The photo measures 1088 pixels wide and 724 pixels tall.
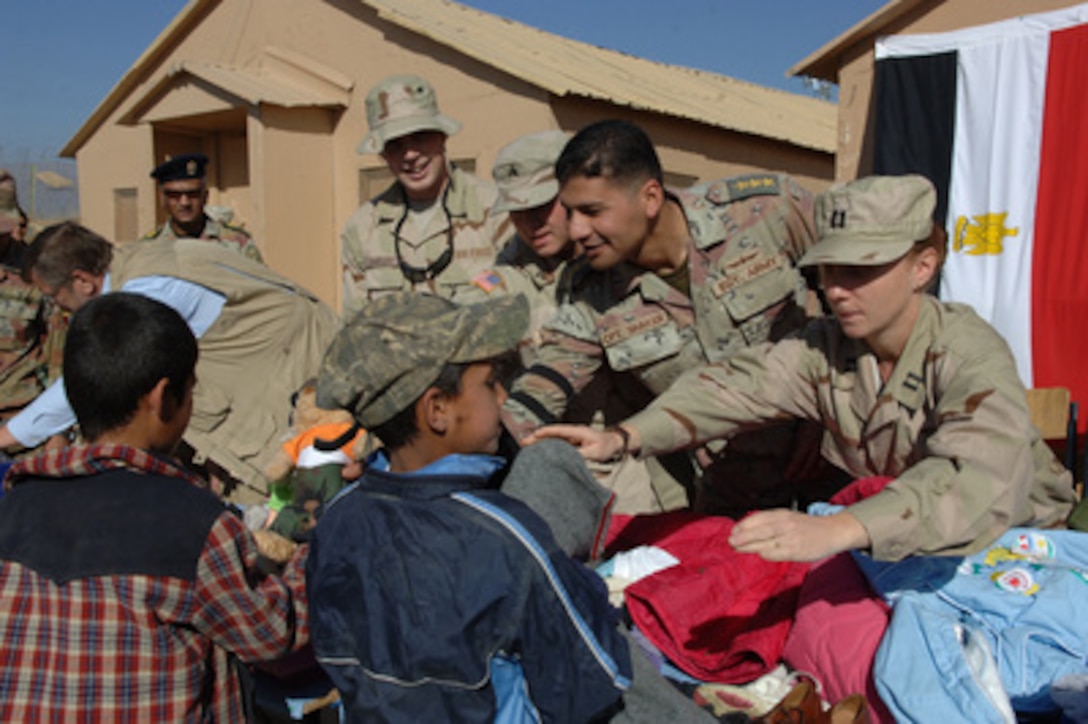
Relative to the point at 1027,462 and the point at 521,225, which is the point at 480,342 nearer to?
the point at 1027,462

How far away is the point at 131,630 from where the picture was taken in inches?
70.9

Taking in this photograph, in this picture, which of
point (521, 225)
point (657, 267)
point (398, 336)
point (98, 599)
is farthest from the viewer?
point (521, 225)

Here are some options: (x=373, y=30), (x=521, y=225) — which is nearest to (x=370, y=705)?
(x=521, y=225)

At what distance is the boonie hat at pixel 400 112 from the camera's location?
4027 millimetres

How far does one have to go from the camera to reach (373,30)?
8477mm

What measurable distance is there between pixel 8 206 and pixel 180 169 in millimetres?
1284

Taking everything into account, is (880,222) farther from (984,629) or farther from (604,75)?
(604,75)

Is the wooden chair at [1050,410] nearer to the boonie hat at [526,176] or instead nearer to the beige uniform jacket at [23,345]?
the boonie hat at [526,176]

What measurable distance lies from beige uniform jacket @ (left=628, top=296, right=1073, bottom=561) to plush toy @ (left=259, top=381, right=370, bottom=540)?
1.23 m

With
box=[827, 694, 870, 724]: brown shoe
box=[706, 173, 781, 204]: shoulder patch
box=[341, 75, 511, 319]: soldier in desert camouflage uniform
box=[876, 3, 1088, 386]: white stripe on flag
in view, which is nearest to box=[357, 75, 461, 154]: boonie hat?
box=[341, 75, 511, 319]: soldier in desert camouflage uniform

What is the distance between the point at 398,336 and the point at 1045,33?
4321mm

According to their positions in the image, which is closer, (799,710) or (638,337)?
(799,710)

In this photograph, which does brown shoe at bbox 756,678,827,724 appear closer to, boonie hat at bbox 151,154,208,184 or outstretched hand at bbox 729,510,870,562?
outstretched hand at bbox 729,510,870,562

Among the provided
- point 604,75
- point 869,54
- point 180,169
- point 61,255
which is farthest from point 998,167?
point 604,75
